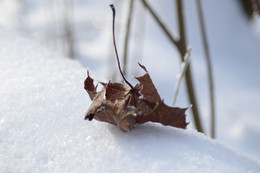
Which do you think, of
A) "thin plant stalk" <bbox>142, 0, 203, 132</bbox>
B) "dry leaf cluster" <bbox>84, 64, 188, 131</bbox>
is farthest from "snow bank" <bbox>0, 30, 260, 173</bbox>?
"thin plant stalk" <bbox>142, 0, 203, 132</bbox>

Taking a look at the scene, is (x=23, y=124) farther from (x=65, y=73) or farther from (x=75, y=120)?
(x=65, y=73)

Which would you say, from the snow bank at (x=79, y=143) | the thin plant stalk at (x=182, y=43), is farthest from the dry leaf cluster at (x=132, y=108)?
the thin plant stalk at (x=182, y=43)

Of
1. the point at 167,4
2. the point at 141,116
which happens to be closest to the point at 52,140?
the point at 141,116

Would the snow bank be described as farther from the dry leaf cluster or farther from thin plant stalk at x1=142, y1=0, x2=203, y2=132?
thin plant stalk at x1=142, y1=0, x2=203, y2=132

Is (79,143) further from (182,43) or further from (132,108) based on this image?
(182,43)

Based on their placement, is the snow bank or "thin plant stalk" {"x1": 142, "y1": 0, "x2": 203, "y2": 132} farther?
"thin plant stalk" {"x1": 142, "y1": 0, "x2": 203, "y2": 132}

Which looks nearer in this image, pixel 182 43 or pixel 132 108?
pixel 132 108

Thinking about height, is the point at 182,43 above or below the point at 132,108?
below

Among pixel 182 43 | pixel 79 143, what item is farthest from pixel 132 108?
pixel 182 43
